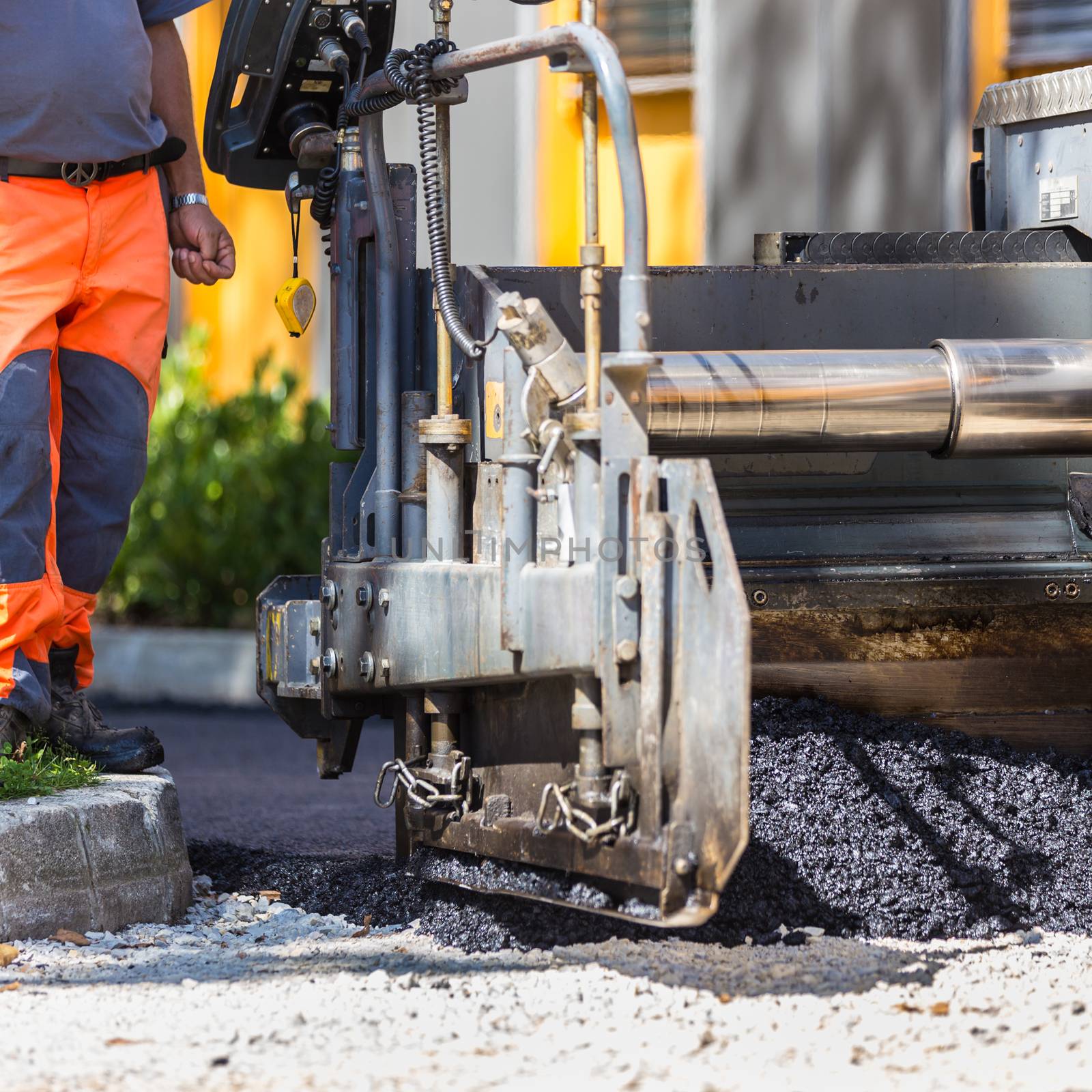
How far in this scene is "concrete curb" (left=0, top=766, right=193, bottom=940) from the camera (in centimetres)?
323

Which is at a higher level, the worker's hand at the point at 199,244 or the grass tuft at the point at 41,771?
the worker's hand at the point at 199,244

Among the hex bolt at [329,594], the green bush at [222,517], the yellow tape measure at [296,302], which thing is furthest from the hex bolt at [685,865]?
the green bush at [222,517]

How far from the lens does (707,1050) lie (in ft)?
8.09

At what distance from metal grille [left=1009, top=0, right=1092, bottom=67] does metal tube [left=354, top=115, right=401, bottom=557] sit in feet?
17.1

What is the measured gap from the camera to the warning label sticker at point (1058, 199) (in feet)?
13.3

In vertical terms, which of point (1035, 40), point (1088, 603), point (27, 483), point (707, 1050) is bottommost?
point (707, 1050)

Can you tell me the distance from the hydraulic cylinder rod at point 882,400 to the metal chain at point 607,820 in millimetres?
624

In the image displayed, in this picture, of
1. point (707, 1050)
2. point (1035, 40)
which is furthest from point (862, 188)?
point (707, 1050)

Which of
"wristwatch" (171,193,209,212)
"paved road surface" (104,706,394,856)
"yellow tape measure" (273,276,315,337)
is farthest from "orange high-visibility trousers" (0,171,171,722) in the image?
"paved road surface" (104,706,394,856)

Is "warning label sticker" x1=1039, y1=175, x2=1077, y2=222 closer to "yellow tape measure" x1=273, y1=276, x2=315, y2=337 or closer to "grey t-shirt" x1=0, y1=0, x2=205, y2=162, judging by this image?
"yellow tape measure" x1=273, y1=276, x2=315, y2=337

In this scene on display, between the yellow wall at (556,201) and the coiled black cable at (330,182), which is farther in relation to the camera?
the yellow wall at (556,201)

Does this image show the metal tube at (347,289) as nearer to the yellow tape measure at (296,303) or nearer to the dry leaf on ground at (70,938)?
the yellow tape measure at (296,303)

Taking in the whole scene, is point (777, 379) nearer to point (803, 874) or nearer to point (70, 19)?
point (803, 874)

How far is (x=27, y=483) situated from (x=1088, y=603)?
2080 millimetres
